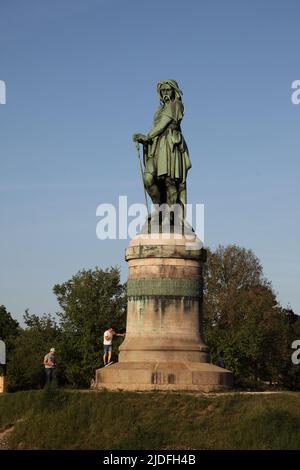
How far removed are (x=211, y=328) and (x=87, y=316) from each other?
25.7 feet

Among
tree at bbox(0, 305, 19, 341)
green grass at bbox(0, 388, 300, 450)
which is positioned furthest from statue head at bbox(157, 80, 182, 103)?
tree at bbox(0, 305, 19, 341)

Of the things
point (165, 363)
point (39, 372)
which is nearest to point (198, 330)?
point (165, 363)

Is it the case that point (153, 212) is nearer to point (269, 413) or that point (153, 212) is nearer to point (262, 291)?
point (269, 413)

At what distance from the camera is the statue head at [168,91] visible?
87.9ft

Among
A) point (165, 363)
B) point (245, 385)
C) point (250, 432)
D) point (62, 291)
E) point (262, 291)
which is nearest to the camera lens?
point (250, 432)

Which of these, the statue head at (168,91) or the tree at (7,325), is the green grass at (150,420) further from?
the tree at (7,325)

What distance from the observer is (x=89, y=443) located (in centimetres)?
1973

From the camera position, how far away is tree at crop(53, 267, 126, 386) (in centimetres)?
4597

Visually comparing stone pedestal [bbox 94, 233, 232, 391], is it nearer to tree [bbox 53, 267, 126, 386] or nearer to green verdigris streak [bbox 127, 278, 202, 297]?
green verdigris streak [bbox 127, 278, 202, 297]

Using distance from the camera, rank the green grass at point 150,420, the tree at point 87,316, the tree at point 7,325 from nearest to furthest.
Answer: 1. the green grass at point 150,420
2. the tree at point 87,316
3. the tree at point 7,325

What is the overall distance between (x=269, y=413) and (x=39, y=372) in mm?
30710

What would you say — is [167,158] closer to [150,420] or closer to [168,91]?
[168,91]

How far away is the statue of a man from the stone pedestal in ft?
5.55

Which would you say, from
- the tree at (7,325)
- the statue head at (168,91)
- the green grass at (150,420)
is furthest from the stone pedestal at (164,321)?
the tree at (7,325)
